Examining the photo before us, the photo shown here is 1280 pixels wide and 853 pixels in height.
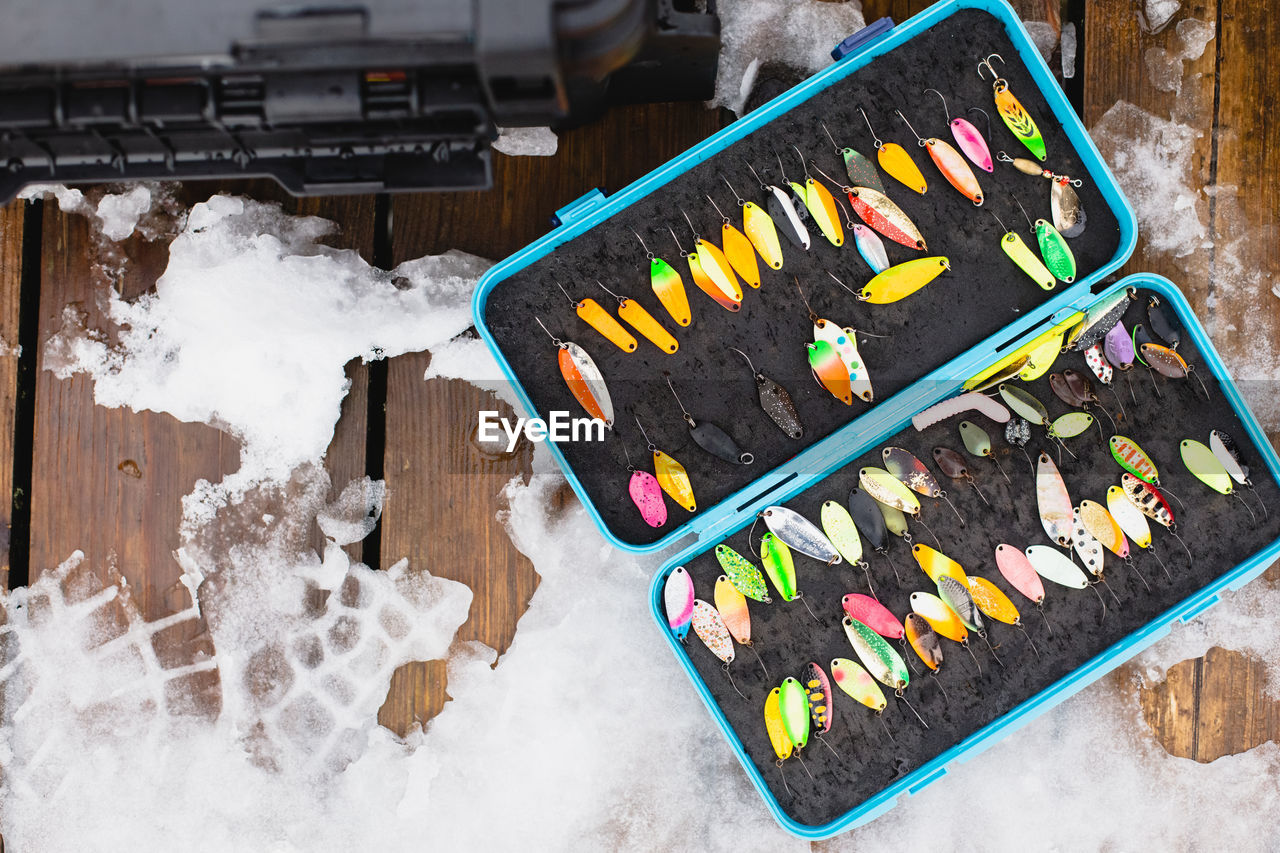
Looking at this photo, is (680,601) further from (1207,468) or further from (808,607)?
(1207,468)

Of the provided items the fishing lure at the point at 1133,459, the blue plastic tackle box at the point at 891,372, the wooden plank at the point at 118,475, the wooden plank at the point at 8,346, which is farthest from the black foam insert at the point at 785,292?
the wooden plank at the point at 8,346

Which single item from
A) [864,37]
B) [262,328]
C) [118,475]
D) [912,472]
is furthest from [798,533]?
[118,475]

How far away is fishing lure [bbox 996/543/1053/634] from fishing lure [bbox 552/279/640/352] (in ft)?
1.72

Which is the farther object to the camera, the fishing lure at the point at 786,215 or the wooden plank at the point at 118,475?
the wooden plank at the point at 118,475

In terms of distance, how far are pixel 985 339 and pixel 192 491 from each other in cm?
104

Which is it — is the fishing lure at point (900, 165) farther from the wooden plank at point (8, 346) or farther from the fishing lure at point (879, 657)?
the wooden plank at point (8, 346)

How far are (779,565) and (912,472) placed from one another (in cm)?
20

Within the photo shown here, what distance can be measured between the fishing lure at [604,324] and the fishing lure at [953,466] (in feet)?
1.32

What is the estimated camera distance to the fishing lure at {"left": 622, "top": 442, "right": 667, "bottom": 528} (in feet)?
3.23

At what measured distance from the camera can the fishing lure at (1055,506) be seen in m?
1.00

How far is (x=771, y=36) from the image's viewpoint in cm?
106

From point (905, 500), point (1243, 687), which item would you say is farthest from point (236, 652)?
point (1243, 687)

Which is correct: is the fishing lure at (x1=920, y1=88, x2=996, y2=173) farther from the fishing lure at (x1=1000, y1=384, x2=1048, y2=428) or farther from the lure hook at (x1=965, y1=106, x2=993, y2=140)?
the fishing lure at (x1=1000, y1=384, x2=1048, y2=428)

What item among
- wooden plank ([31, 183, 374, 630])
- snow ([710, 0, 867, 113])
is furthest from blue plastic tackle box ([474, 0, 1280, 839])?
wooden plank ([31, 183, 374, 630])
